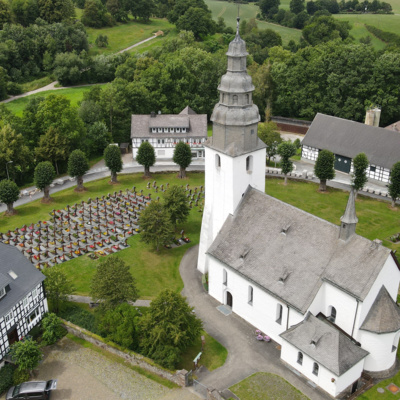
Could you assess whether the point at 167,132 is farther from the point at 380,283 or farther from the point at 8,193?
Result: the point at 380,283

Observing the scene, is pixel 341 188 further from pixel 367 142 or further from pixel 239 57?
pixel 239 57

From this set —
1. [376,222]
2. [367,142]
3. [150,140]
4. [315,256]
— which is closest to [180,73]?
[150,140]

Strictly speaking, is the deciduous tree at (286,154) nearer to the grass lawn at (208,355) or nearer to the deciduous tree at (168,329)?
the grass lawn at (208,355)

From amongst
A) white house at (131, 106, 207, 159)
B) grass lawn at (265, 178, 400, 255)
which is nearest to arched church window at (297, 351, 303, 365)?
grass lawn at (265, 178, 400, 255)

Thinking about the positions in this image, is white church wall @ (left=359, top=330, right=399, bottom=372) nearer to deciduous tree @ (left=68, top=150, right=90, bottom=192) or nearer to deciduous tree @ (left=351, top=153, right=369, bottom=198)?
deciduous tree @ (left=351, top=153, right=369, bottom=198)

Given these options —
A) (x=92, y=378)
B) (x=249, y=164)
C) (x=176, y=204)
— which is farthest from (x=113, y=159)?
(x=92, y=378)
